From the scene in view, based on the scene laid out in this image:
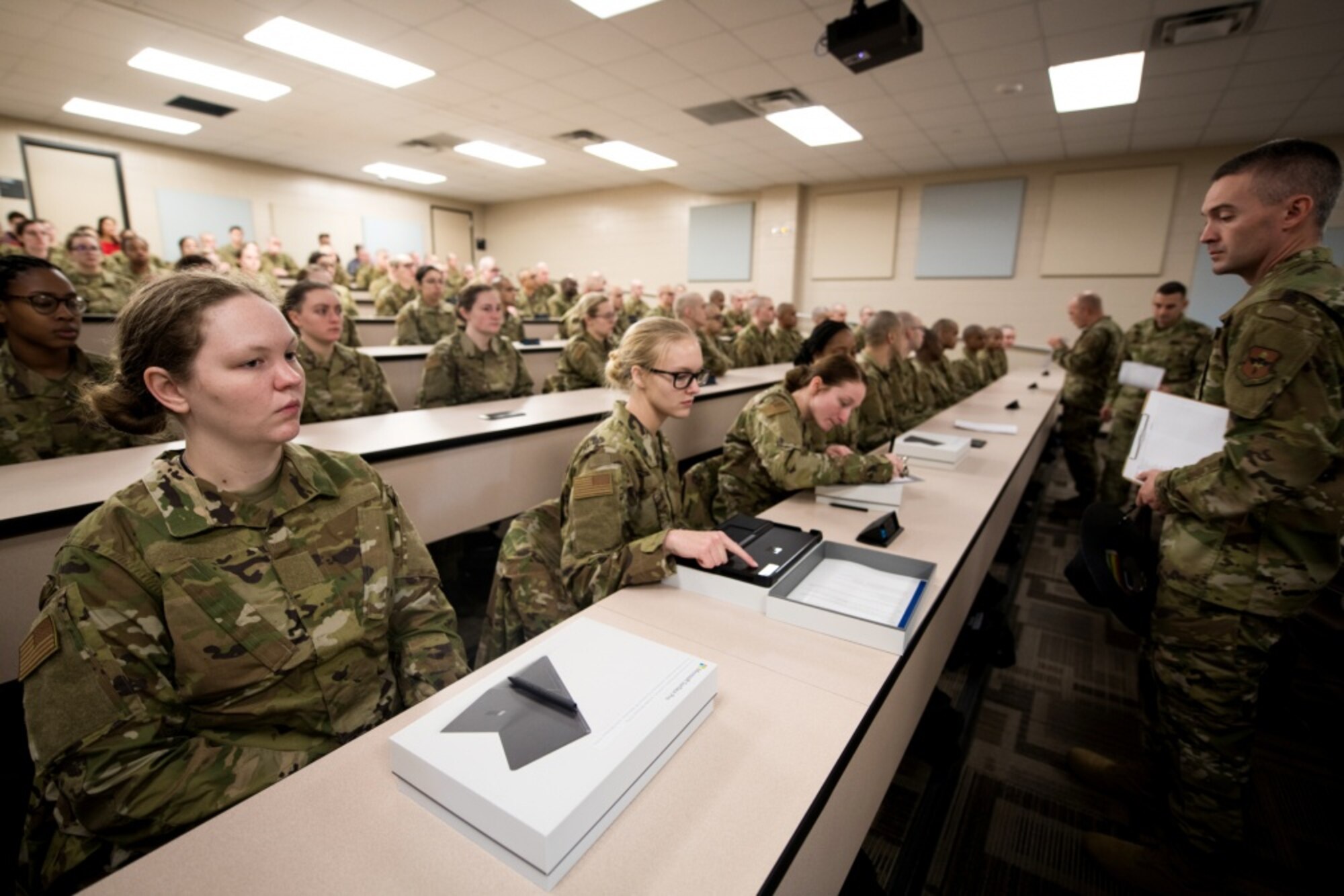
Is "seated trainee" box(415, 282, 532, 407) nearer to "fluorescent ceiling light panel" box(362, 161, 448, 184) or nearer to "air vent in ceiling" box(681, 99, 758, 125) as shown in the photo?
"air vent in ceiling" box(681, 99, 758, 125)

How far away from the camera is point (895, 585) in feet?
4.20

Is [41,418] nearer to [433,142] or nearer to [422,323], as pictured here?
[422,323]

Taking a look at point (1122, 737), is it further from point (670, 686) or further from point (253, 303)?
point (253, 303)

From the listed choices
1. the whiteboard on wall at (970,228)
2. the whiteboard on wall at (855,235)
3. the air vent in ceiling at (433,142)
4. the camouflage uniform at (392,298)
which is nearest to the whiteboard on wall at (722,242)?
the whiteboard on wall at (855,235)

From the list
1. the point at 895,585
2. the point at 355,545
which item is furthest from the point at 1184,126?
the point at 355,545

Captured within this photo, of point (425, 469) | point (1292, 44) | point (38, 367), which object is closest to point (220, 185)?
point (38, 367)

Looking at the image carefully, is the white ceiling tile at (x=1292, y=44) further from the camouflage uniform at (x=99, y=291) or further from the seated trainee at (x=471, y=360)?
the camouflage uniform at (x=99, y=291)

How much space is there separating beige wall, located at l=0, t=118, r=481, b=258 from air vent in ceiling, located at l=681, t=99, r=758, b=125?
739 centimetres

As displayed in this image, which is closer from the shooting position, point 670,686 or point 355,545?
point 670,686

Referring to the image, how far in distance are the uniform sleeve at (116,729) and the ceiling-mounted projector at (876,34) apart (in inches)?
157

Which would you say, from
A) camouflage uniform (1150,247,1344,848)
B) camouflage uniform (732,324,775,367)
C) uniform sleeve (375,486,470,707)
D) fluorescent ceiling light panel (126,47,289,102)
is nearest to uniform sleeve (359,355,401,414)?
uniform sleeve (375,486,470,707)

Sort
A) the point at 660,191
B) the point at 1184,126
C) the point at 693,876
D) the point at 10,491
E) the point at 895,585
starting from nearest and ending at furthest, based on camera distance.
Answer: the point at 693,876
the point at 895,585
the point at 10,491
the point at 1184,126
the point at 660,191

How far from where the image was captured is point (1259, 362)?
1.25m

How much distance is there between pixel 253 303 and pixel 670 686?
90 cm
